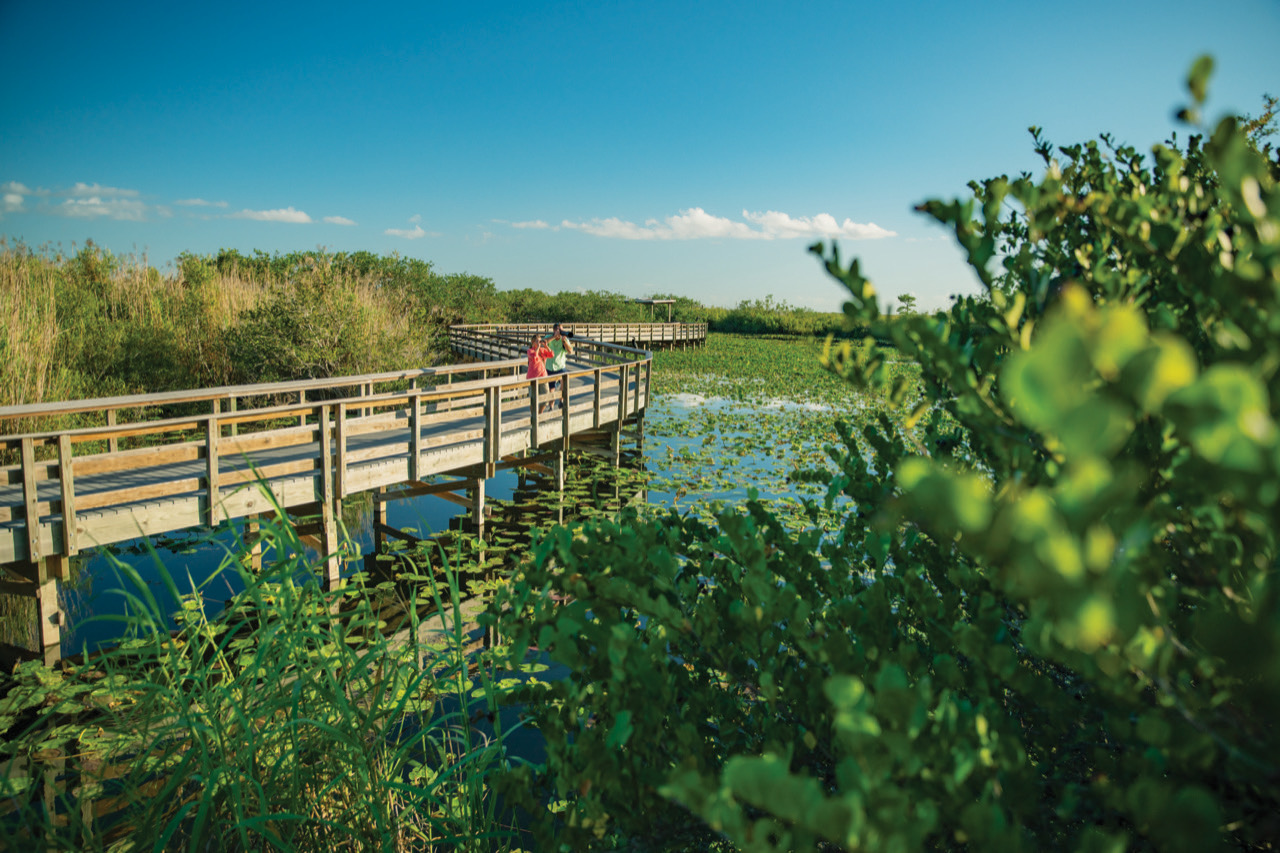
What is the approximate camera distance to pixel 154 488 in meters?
5.70

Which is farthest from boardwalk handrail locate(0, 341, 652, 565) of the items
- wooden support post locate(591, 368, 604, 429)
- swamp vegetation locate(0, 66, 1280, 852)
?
swamp vegetation locate(0, 66, 1280, 852)

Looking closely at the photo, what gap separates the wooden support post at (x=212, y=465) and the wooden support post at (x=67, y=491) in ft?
3.16

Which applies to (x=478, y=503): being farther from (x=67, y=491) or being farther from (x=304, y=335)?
(x=304, y=335)

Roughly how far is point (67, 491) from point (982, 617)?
6628 millimetres

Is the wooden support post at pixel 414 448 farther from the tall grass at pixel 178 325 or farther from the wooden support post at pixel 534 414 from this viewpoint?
the tall grass at pixel 178 325

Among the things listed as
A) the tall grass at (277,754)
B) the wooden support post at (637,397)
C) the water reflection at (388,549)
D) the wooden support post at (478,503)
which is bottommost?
the water reflection at (388,549)

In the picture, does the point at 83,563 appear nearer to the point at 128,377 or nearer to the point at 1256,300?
the point at 128,377

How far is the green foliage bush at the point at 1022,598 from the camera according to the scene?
0.45 metres

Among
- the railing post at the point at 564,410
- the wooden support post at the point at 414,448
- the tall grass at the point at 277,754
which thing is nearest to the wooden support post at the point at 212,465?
the wooden support post at the point at 414,448

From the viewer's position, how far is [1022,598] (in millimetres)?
1076

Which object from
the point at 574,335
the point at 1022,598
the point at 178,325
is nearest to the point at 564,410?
the point at 178,325

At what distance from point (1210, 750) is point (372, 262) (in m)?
40.9

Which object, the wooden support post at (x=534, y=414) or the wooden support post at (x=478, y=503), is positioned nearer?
the wooden support post at (x=478, y=503)

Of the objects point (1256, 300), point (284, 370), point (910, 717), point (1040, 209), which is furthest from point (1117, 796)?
point (284, 370)
